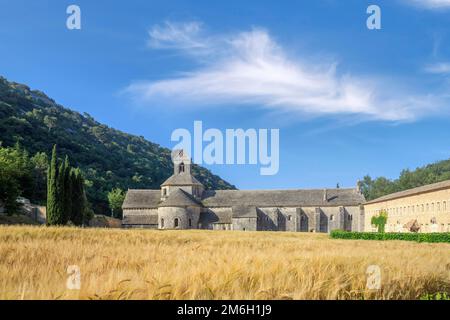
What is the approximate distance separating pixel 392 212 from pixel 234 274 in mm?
65430

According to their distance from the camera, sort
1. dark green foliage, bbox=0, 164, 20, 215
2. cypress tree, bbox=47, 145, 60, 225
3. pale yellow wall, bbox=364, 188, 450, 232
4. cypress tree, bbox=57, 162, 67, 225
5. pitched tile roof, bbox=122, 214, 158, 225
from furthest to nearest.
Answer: pitched tile roof, bbox=122, 214, 158, 225 → pale yellow wall, bbox=364, 188, 450, 232 → dark green foliage, bbox=0, 164, 20, 215 → cypress tree, bbox=57, 162, 67, 225 → cypress tree, bbox=47, 145, 60, 225

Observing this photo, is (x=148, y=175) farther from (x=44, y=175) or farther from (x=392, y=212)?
(x=392, y=212)

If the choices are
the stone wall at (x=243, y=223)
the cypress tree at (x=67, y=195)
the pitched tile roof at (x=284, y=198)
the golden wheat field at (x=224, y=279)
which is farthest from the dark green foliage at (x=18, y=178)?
Result: the golden wheat field at (x=224, y=279)

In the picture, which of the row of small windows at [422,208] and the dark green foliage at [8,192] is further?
the row of small windows at [422,208]

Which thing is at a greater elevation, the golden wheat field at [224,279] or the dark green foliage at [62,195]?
the dark green foliage at [62,195]

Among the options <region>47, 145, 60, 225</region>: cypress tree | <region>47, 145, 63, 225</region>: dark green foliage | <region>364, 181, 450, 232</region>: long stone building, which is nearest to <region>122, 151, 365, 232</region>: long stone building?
<region>364, 181, 450, 232</region>: long stone building

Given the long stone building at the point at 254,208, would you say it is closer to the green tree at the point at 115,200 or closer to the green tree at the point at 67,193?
the green tree at the point at 115,200

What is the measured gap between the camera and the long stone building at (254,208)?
7650cm

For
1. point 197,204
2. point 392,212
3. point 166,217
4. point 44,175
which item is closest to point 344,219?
point 392,212

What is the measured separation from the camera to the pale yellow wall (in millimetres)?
50938

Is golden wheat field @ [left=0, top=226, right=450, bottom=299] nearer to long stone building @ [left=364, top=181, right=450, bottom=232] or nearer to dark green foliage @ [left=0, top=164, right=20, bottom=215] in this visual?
dark green foliage @ [left=0, top=164, right=20, bottom=215]

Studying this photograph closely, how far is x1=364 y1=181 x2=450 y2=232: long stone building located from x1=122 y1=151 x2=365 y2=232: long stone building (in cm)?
665

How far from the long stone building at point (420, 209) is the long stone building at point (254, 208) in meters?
6.65

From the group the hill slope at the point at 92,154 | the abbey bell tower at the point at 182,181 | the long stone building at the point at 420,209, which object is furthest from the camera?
the hill slope at the point at 92,154
